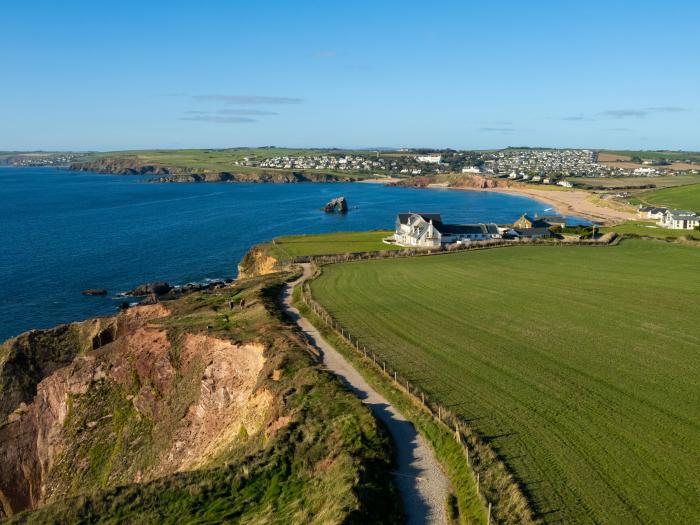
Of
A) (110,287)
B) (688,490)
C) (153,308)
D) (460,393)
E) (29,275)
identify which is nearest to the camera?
(688,490)

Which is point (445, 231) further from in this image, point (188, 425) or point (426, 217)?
point (188, 425)

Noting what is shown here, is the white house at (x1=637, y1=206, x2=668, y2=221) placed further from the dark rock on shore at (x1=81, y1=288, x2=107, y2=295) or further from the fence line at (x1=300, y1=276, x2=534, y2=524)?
the dark rock on shore at (x1=81, y1=288, x2=107, y2=295)

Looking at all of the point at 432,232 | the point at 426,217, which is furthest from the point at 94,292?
the point at 426,217

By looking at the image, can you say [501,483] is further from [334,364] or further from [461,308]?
[461,308]

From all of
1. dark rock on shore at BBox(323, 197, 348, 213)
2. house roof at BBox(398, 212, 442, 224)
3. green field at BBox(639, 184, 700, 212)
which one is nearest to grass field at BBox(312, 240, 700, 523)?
house roof at BBox(398, 212, 442, 224)

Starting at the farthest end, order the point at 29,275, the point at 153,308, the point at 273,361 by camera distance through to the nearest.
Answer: the point at 29,275 < the point at 153,308 < the point at 273,361

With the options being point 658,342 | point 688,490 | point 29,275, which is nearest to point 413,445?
point 688,490
